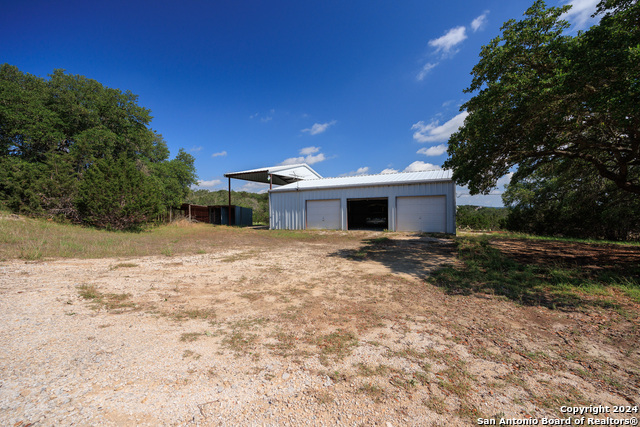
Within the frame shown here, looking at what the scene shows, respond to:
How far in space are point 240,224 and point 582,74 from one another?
79.8 feet

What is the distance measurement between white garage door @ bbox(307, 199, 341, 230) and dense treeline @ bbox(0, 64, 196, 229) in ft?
33.8

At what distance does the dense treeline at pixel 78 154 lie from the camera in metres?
14.0

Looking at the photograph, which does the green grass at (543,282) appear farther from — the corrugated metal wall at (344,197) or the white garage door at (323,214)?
the white garage door at (323,214)

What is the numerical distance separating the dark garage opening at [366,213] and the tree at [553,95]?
12291mm

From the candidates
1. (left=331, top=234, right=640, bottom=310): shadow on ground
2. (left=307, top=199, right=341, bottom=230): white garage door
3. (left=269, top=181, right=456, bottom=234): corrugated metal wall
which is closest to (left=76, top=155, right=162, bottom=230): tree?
(left=269, top=181, right=456, bottom=234): corrugated metal wall

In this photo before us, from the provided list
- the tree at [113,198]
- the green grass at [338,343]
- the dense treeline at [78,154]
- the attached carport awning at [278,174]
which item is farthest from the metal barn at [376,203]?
the green grass at [338,343]

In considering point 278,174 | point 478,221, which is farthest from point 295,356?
point 478,221

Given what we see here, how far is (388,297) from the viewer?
14.3 feet

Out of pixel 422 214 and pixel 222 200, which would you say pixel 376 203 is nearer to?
pixel 422 214

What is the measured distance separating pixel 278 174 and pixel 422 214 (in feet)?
40.6

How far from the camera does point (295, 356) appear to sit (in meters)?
2.55

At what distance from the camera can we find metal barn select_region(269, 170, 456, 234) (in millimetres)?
14856

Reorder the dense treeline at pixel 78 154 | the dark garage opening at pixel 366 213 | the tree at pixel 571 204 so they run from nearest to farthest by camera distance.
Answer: the tree at pixel 571 204 → the dense treeline at pixel 78 154 → the dark garage opening at pixel 366 213

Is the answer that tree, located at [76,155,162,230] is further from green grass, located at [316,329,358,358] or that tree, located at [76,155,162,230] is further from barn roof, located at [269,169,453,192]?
green grass, located at [316,329,358,358]
